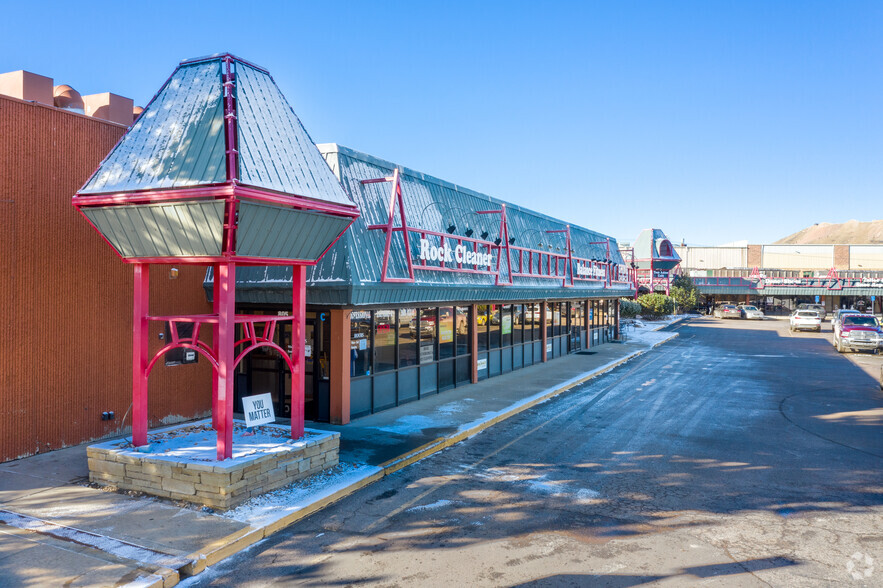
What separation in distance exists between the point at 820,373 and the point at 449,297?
16.5m

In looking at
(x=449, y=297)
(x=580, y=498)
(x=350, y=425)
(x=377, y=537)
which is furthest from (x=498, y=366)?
(x=377, y=537)

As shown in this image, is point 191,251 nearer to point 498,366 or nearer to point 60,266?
point 60,266

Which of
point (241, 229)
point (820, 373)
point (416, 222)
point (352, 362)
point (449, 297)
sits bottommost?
point (820, 373)

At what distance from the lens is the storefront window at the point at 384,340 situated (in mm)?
14406

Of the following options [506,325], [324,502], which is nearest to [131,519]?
[324,502]

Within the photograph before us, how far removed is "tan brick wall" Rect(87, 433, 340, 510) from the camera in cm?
798

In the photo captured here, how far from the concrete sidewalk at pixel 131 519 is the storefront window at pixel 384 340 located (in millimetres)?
2220

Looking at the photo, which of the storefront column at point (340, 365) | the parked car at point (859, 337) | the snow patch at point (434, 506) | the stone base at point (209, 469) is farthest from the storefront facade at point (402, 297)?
the parked car at point (859, 337)

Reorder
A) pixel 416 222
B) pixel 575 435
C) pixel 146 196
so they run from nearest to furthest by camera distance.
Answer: pixel 146 196 → pixel 575 435 → pixel 416 222

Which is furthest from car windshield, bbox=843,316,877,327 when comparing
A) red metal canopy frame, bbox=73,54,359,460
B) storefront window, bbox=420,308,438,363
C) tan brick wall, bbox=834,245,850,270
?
tan brick wall, bbox=834,245,850,270

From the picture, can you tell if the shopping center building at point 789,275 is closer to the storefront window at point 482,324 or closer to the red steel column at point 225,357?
the storefront window at point 482,324

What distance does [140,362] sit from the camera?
9.21 metres

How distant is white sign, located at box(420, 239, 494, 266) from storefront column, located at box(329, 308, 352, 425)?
281 cm

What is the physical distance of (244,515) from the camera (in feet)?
Answer: 25.5
